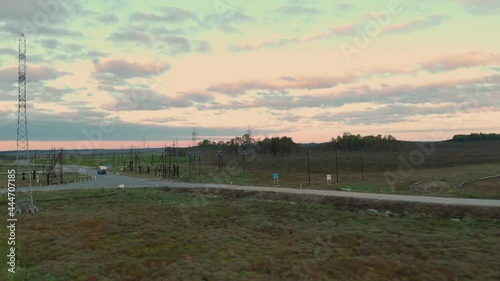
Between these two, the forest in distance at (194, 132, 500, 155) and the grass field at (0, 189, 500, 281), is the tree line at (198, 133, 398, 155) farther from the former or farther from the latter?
the grass field at (0, 189, 500, 281)

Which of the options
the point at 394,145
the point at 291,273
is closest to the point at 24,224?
the point at 291,273

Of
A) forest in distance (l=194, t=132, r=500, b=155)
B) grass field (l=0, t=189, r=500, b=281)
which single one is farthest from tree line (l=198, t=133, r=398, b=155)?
grass field (l=0, t=189, r=500, b=281)

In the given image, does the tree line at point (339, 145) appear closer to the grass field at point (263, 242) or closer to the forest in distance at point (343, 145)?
the forest in distance at point (343, 145)

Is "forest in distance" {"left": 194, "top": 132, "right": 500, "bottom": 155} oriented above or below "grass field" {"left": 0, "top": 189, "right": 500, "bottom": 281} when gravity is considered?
above

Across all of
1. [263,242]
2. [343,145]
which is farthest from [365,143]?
[263,242]

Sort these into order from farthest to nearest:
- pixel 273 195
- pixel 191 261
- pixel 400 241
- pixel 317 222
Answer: pixel 273 195
pixel 317 222
pixel 400 241
pixel 191 261

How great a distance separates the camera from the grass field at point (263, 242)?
18109 mm

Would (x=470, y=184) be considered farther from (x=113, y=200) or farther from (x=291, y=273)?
(x=113, y=200)

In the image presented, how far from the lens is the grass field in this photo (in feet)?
59.4

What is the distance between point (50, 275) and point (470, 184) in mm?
47041

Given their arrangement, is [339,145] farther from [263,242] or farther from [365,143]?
[263,242]

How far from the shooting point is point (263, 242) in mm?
23922

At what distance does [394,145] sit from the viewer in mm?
180000

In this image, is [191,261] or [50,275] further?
[191,261]
